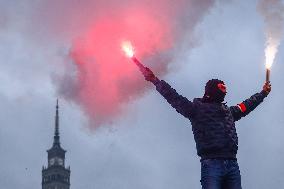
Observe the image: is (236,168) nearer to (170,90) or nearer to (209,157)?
(209,157)

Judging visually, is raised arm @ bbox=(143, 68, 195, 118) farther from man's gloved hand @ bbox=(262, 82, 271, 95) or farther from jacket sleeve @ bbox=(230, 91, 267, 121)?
man's gloved hand @ bbox=(262, 82, 271, 95)

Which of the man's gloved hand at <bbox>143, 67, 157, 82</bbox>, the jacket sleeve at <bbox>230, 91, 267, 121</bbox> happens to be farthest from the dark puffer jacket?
the man's gloved hand at <bbox>143, 67, 157, 82</bbox>

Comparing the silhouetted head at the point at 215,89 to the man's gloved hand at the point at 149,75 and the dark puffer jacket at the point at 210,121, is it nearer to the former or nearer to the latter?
the dark puffer jacket at the point at 210,121

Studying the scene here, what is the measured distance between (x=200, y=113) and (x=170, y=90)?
26.1 inches


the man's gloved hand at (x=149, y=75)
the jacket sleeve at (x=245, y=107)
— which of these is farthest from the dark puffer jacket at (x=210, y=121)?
the man's gloved hand at (x=149, y=75)

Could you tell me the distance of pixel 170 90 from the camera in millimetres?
10430

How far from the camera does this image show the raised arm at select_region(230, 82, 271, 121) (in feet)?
35.0

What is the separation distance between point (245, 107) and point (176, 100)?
1.34 meters

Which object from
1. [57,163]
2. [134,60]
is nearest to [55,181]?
[57,163]

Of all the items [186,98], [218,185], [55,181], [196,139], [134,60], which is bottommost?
[218,185]

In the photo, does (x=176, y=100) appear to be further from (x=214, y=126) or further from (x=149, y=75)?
(x=214, y=126)

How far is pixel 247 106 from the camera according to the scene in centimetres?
1080

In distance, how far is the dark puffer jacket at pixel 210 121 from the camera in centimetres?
996

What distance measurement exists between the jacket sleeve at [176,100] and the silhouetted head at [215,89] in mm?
408
